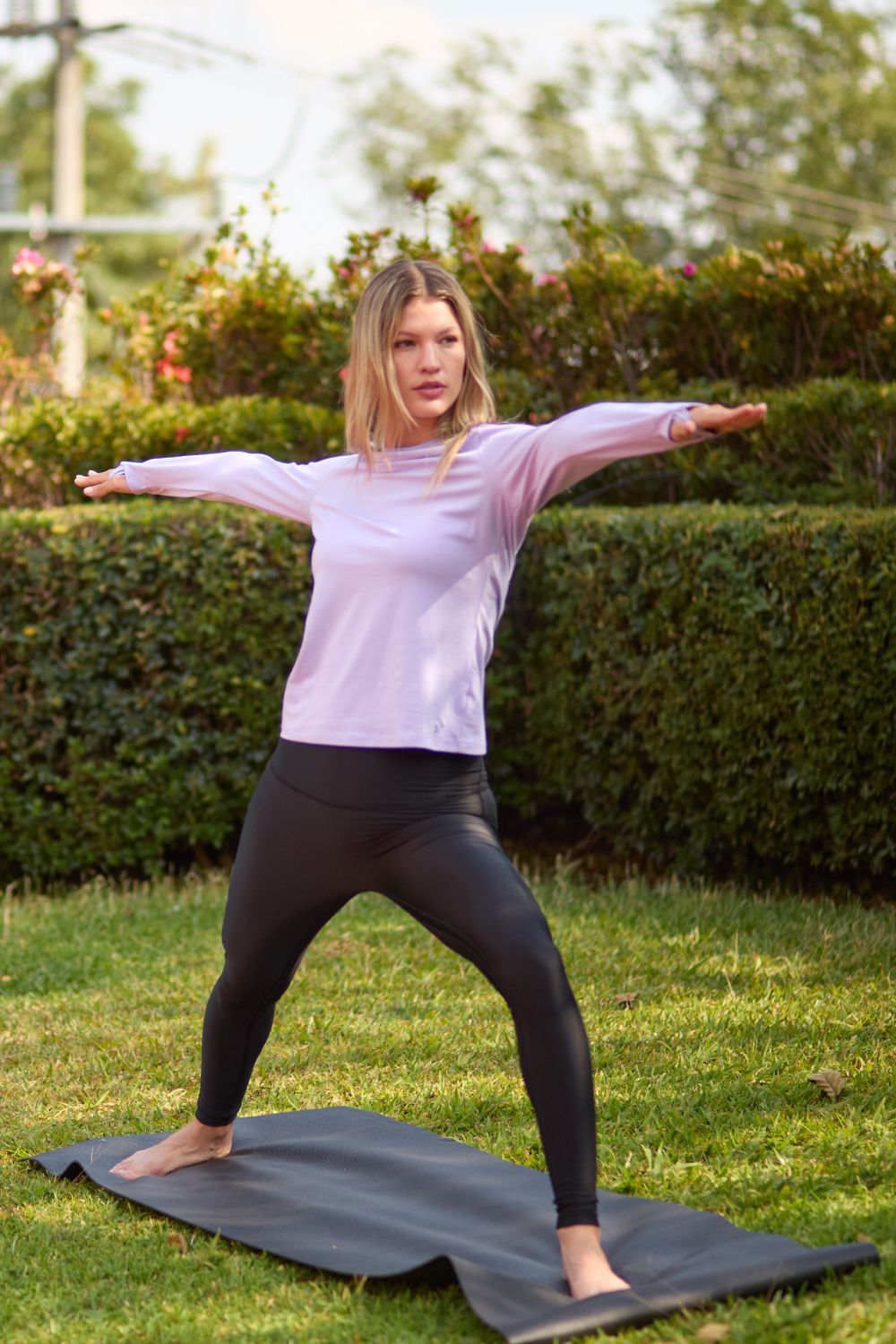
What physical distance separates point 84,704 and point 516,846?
2.16 m

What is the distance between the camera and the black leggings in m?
2.80

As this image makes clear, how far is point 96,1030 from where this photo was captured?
4855 mm

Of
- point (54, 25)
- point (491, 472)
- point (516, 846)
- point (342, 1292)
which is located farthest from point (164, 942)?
point (54, 25)

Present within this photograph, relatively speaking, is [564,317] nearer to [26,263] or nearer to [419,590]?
[26,263]

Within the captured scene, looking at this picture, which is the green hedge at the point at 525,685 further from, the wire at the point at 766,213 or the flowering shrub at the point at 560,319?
the wire at the point at 766,213

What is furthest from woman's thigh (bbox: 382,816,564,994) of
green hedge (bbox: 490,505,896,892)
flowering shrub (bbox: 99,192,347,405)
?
flowering shrub (bbox: 99,192,347,405)

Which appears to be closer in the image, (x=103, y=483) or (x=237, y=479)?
(x=237, y=479)

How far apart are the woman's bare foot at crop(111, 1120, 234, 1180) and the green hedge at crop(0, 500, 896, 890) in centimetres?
308

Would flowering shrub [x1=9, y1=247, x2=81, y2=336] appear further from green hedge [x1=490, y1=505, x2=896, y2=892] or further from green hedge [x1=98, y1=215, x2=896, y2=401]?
green hedge [x1=490, y1=505, x2=896, y2=892]

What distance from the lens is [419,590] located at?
9.85 ft

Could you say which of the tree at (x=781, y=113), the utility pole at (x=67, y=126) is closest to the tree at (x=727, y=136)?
the tree at (x=781, y=113)

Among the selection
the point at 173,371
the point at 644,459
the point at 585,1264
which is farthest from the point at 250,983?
the point at 173,371

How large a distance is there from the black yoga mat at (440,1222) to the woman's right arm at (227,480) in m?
1.51

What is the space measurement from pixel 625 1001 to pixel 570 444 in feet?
8.10
